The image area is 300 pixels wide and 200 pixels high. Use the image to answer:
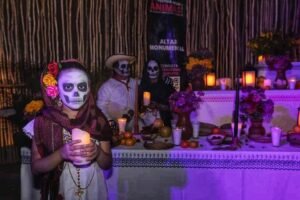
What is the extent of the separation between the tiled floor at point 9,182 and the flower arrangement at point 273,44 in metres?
3.33

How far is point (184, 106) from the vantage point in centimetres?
313

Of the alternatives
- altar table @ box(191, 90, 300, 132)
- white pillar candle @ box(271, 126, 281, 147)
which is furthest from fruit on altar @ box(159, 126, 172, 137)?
altar table @ box(191, 90, 300, 132)

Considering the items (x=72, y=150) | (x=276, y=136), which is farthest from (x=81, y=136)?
(x=276, y=136)

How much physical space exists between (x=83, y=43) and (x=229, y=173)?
15.6ft

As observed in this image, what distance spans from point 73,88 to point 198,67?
3199 mm

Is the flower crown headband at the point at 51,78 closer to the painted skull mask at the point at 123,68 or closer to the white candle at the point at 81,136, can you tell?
the white candle at the point at 81,136

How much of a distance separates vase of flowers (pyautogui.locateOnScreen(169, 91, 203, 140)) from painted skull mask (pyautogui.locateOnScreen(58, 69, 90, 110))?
4.25ft

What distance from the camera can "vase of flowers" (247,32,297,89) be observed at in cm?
421

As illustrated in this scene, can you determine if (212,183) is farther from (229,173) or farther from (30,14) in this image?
(30,14)

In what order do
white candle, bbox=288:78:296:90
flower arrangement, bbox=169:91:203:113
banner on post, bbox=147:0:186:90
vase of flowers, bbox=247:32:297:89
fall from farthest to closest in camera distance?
1. banner on post, bbox=147:0:186:90
2. white candle, bbox=288:78:296:90
3. vase of flowers, bbox=247:32:297:89
4. flower arrangement, bbox=169:91:203:113

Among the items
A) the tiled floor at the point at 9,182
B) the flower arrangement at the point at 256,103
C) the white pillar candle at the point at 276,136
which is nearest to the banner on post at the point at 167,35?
the tiled floor at the point at 9,182

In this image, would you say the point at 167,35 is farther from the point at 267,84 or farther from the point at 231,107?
the point at 267,84

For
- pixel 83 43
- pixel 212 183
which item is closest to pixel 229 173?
pixel 212 183

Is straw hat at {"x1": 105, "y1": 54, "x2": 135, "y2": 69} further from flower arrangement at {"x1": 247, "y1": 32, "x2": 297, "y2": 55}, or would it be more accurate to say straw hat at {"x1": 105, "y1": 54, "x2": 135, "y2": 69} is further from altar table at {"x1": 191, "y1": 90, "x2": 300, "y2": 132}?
flower arrangement at {"x1": 247, "y1": 32, "x2": 297, "y2": 55}
